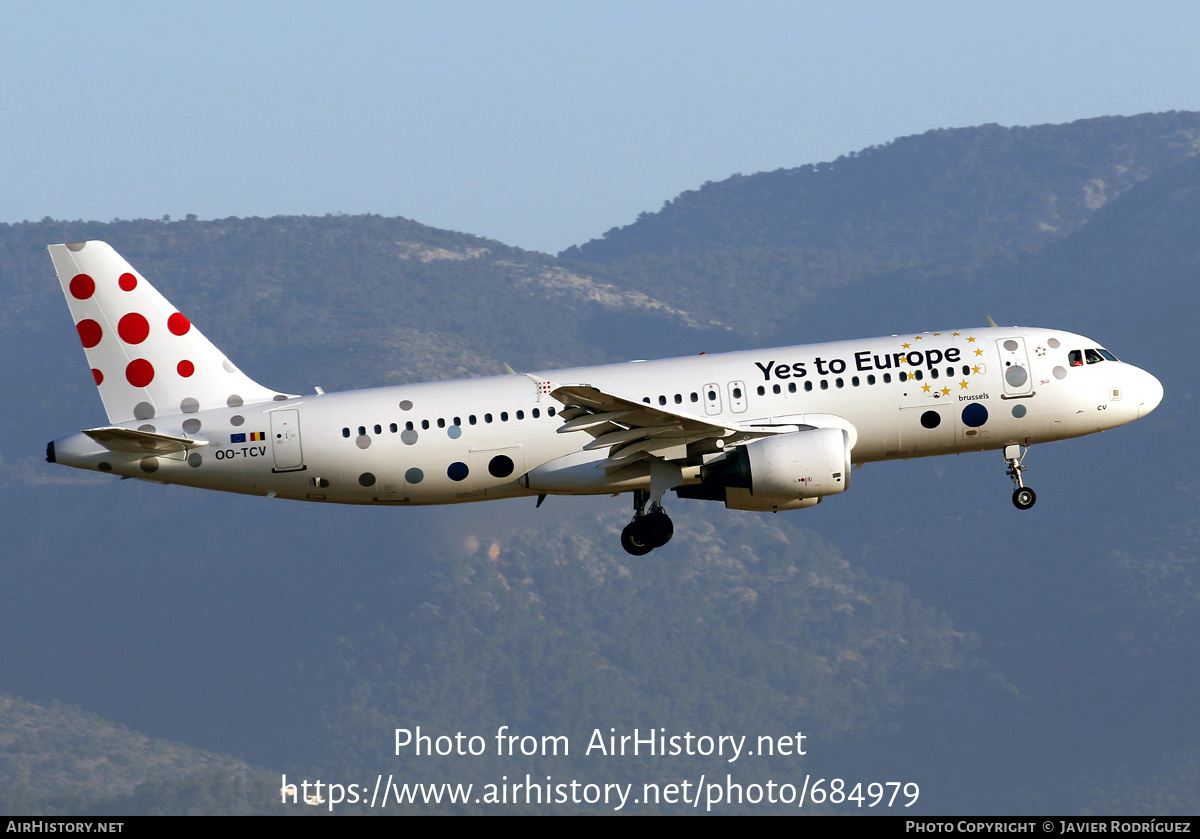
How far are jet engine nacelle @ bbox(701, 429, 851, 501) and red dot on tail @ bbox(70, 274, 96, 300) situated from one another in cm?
2122

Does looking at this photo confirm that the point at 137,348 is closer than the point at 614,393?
No

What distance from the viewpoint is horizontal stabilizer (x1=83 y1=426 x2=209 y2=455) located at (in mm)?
48250

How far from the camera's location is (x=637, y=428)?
47.5 metres

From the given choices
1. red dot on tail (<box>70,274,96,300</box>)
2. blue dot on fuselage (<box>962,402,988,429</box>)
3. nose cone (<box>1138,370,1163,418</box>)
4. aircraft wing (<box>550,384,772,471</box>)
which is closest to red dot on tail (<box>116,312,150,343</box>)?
red dot on tail (<box>70,274,96,300</box>)

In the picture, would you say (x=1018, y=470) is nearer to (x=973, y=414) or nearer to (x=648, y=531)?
(x=973, y=414)

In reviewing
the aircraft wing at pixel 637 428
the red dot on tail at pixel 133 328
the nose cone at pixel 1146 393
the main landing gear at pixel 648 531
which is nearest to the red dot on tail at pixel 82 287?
the red dot on tail at pixel 133 328

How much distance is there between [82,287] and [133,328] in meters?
2.14

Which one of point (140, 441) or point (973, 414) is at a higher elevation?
point (973, 414)

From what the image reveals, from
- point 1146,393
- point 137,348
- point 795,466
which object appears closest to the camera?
point 795,466

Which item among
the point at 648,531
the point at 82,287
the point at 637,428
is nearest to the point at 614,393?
Result: the point at 637,428

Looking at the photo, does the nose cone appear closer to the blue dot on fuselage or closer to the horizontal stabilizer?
the blue dot on fuselage

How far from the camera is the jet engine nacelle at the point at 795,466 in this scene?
47.2m

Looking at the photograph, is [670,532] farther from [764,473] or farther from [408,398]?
[408,398]
